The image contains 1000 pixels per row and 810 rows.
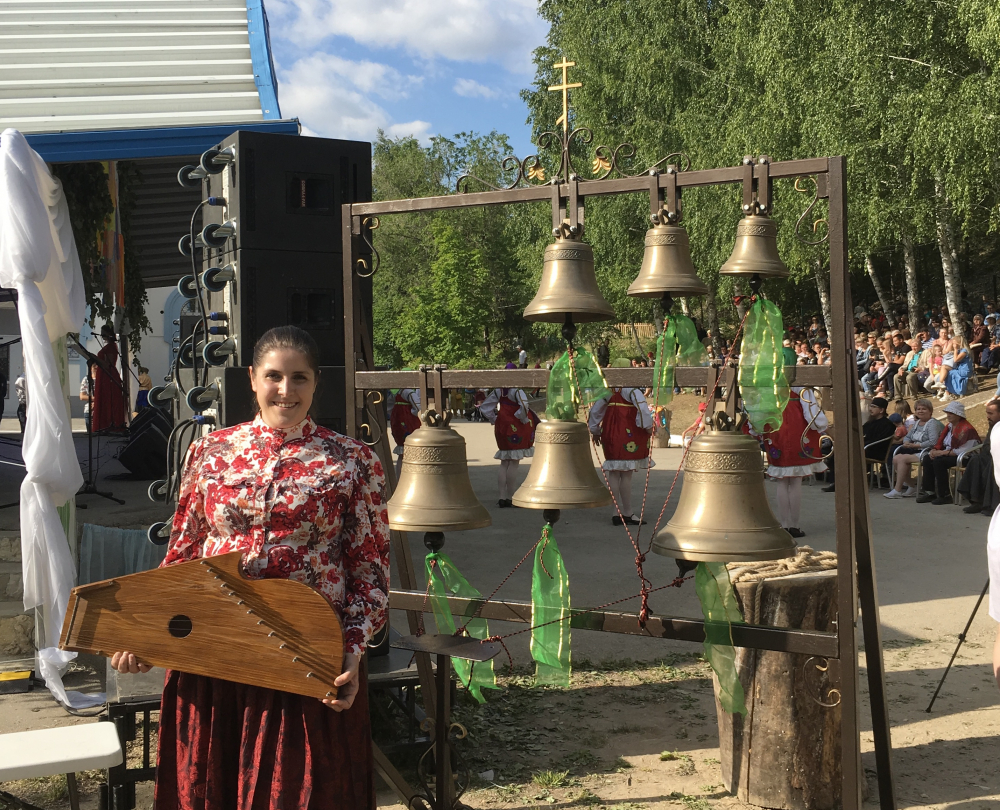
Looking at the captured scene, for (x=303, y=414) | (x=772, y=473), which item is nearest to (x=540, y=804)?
(x=303, y=414)

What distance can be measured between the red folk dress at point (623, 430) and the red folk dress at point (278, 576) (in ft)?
25.6

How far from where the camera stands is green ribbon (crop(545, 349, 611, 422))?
10.7 ft

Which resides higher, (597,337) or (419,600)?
(597,337)

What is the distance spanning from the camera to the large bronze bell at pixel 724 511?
290 cm

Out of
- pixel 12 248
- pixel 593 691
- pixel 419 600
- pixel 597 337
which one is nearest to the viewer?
pixel 419 600

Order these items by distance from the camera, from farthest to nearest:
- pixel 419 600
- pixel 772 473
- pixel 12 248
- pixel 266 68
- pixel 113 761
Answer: pixel 772 473 → pixel 266 68 → pixel 12 248 → pixel 419 600 → pixel 113 761

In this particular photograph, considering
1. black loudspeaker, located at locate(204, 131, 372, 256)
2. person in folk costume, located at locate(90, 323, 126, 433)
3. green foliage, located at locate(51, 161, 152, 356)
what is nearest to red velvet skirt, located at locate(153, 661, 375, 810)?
black loudspeaker, located at locate(204, 131, 372, 256)

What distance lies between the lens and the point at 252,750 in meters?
2.47

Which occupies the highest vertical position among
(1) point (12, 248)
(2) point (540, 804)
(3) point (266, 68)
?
(3) point (266, 68)

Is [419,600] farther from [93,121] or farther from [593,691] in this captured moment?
[93,121]

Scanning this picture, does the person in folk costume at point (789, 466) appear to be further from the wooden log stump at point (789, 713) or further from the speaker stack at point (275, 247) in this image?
the speaker stack at point (275, 247)

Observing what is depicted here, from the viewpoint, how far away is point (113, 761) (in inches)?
122

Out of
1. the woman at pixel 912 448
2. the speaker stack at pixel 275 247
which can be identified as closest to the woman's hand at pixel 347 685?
the speaker stack at pixel 275 247

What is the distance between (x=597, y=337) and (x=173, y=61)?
31371mm
